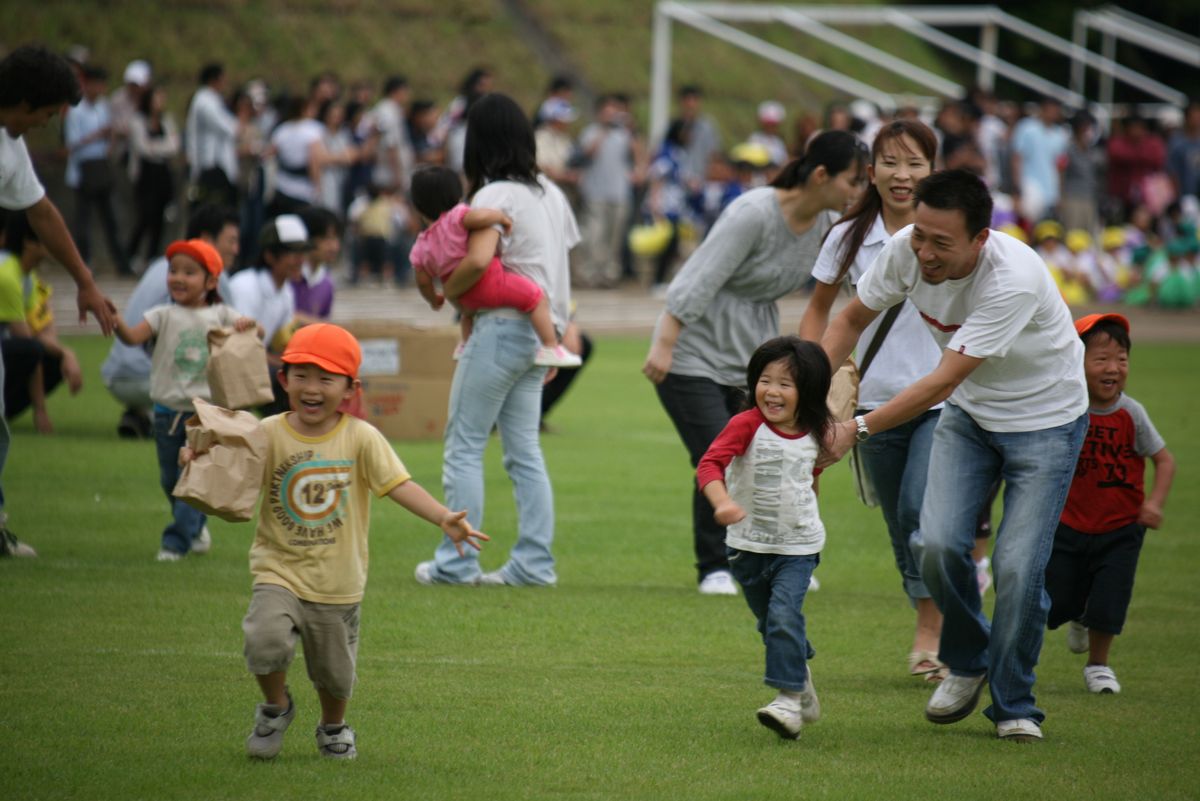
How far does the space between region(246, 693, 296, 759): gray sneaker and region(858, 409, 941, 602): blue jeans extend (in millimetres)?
2625

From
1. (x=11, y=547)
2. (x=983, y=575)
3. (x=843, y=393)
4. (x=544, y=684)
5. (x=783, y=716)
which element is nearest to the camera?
(x=783, y=716)

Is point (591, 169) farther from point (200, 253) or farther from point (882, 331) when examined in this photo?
point (882, 331)

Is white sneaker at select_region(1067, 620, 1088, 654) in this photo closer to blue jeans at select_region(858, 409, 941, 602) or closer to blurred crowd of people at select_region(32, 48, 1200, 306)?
blue jeans at select_region(858, 409, 941, 602)

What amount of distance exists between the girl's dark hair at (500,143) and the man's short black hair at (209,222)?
7.34ft

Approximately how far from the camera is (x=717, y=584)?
26.6 ft

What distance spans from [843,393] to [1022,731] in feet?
4.57

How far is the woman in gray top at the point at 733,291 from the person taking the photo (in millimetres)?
7484

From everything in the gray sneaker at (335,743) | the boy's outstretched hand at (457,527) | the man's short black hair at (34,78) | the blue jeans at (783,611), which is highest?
the man's short black hair at (34,78)

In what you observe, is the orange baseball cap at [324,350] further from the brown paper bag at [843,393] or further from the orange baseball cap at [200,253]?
the orange baseball cap at [200,253]

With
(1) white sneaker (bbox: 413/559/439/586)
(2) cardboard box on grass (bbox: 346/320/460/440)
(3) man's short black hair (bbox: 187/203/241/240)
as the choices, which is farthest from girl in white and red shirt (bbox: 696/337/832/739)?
(2) cardboard box on grass (bbox: 346/320/460/440)

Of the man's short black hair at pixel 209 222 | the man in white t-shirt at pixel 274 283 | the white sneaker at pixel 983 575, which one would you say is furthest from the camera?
the man in white t-shirt at pixel 274 283

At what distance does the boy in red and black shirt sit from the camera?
21.5 feet

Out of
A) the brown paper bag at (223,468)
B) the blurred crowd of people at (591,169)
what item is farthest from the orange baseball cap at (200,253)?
the blurred crowd of people at (591,169)

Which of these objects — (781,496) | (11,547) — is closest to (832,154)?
(781,496)
